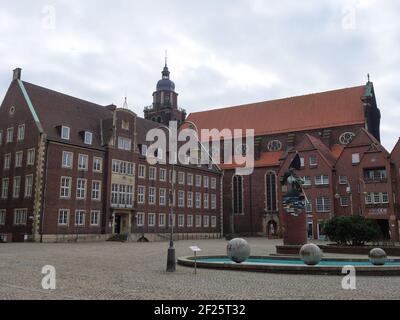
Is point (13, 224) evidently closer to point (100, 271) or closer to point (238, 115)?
point (100, 271)

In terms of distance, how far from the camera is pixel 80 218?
149ft

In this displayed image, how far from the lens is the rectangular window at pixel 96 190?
47.3m

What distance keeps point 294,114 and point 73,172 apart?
38.4m

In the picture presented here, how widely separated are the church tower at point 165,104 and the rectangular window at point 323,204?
1270 inches

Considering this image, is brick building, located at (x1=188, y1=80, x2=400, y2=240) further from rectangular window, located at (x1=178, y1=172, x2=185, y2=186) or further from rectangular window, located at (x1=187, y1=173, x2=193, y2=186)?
rectangular window, located at (x1=178, y1=172, x2=185, y2=186)

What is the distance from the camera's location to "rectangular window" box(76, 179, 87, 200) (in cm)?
4569

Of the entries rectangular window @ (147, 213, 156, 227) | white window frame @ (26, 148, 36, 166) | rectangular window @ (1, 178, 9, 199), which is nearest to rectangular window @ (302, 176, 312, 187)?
rectangular window @ (147, 213, 156, 227)

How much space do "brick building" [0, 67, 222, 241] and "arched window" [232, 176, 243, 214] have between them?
1455 centimetres

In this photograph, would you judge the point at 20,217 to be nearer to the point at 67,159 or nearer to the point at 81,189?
the point at 81,189

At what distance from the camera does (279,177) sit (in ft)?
203

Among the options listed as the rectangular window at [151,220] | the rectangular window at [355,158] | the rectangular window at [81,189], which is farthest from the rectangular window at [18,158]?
the rectangular window at [355,158]

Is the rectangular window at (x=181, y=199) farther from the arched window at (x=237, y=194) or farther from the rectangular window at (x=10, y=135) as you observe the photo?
the rectangular window at (x=10, y=135)
